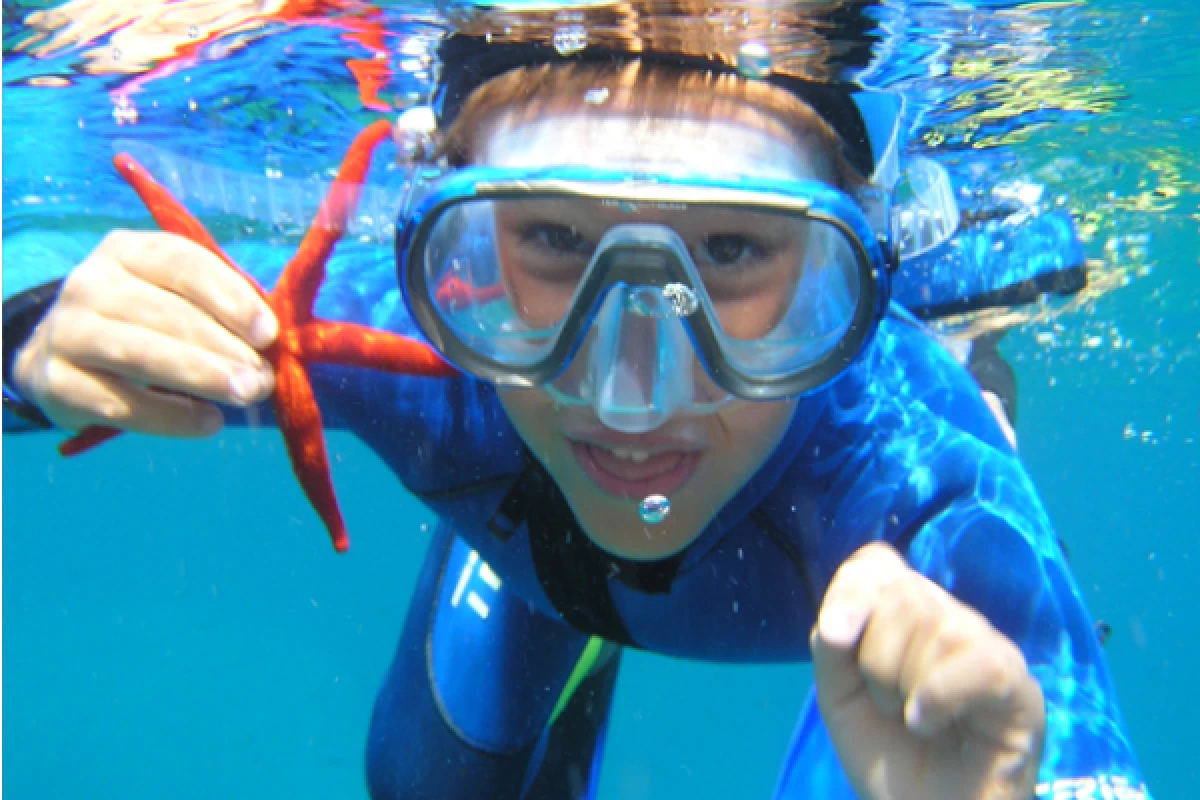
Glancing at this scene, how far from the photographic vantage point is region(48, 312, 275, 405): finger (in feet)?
7.82

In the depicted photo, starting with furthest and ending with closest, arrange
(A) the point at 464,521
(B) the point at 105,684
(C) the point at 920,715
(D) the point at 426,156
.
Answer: (B) the point at 105,684 → (A) the point at 464,521 → (D) the point at 426,156 → (C) the point at 920,715

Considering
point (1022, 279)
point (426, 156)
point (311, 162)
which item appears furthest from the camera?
point (311, 162)

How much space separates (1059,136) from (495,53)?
229 inches

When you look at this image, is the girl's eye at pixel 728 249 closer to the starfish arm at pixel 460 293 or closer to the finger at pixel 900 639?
the starfish arm at pixel 460 293

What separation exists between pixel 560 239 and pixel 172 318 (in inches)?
42.9

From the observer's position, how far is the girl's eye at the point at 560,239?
2.48 metres

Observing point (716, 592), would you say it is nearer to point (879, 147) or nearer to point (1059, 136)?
point (879, 147)

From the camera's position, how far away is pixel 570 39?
131 inches

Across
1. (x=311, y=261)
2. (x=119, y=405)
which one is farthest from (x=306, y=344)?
(x=119, y=405)

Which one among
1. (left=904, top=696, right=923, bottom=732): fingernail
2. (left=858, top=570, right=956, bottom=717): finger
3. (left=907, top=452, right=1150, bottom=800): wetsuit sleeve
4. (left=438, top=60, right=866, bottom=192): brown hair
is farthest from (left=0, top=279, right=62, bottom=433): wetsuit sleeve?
(left=907, top=452, right=1150, bottom=800): wetsuit sleeve

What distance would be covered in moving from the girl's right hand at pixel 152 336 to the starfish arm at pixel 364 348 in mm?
111

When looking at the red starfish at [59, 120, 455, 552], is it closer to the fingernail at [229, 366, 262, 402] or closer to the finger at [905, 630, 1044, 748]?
the fingernail at [229, 366, 262, 402]

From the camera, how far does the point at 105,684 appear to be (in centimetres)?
4331

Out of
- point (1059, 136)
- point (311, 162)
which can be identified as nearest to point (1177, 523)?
point (1059, 136)
